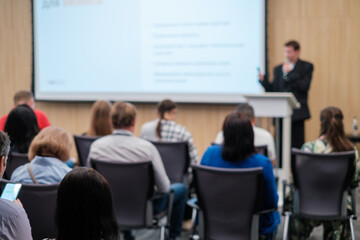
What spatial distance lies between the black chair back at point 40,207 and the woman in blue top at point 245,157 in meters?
1.00

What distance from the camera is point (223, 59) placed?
624cm

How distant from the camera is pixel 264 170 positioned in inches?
103

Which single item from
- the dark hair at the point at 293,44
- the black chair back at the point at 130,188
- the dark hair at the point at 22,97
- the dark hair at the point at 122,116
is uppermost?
the dark hair at the point at 293,44

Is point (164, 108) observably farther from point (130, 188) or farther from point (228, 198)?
point (228, 198)

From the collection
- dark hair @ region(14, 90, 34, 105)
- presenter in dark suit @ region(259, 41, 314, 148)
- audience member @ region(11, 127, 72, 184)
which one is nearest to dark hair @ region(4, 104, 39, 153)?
audience member @ region(11, 127, 72, 184)

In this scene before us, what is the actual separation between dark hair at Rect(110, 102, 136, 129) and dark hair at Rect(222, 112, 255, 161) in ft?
2.94

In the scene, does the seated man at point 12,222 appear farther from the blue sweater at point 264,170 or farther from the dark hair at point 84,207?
the blue sweater at point 264,170

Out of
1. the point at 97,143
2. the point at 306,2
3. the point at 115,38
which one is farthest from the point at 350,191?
the point at 115,38

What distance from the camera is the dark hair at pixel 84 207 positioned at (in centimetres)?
133

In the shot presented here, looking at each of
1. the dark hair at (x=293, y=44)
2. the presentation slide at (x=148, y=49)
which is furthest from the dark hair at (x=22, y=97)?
the dark hair at (x=293, y=44)

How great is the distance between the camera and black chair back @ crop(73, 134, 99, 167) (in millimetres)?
3740

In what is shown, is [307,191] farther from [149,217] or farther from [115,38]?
[115,38]

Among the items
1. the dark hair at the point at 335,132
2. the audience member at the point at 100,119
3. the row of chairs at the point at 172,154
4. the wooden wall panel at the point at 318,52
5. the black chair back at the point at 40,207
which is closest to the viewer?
the black chair back at the point at 40,207

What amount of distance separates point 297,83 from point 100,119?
106 inches
